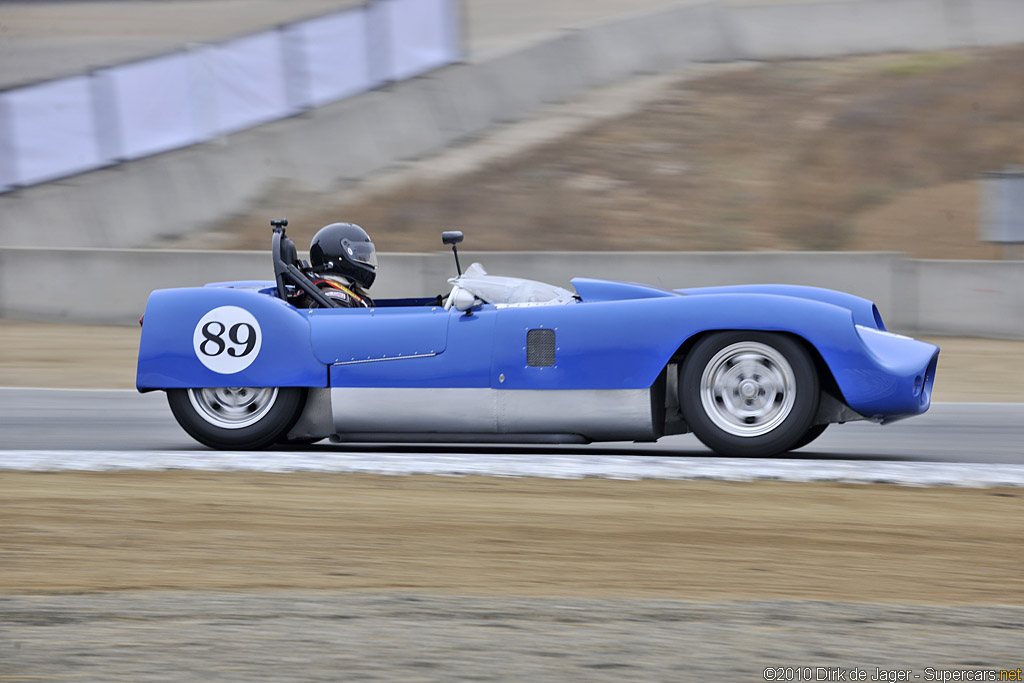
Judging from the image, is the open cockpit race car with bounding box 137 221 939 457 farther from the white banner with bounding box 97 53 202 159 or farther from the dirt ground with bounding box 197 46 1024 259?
the white banner with bounding box 97 53 202 159

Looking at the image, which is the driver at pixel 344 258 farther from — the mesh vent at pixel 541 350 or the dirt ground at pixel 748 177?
the dirt ground at pixel 748 177

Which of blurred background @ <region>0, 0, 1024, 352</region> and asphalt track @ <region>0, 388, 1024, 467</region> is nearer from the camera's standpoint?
asphalt track @ <region>0, 388, 1024, 467</region>

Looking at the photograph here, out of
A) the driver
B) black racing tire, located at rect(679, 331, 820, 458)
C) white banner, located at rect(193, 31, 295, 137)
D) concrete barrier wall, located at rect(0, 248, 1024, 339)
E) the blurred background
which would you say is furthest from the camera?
white banner, located at rect(193, 31, 295, 137)

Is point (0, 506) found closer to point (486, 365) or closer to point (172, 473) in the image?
point (172, 473)

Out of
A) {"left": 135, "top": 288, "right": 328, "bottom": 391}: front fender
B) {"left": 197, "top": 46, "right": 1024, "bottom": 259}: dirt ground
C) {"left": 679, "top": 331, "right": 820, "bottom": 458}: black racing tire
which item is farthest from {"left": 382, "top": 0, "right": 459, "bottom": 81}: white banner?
{"left": 679, "top": 331, "right": 820, "bottom": 458}: black racing tire

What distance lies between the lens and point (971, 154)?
20922 mm

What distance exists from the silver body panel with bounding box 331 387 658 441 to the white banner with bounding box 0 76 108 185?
488 inches

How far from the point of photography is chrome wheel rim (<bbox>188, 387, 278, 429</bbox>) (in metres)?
6.91

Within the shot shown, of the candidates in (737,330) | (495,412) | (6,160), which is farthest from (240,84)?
(737,330)

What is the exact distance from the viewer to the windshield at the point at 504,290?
6758 mm

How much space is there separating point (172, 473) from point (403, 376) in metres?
1.22

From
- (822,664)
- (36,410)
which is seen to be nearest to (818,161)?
(36,410)

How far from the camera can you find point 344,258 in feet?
24.9

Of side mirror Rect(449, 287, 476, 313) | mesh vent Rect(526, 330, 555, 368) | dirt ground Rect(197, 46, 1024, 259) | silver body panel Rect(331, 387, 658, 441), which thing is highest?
dirt ground Rect(197, 46, 1024, 259)
